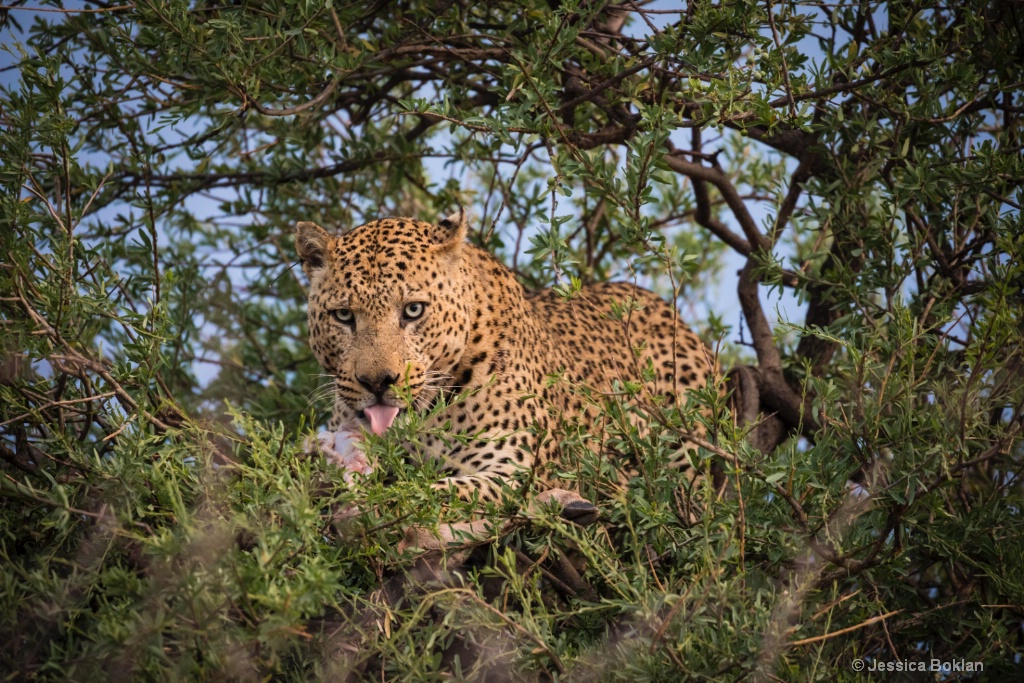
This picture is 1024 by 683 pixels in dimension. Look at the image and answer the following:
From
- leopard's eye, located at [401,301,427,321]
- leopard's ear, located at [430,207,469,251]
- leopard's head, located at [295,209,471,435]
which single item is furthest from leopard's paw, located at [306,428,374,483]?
leopard's ear, located at [430,207,469,251]

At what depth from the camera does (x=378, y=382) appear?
6160 mm

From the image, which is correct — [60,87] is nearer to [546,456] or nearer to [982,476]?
[546,456]

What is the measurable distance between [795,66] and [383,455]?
135 inches

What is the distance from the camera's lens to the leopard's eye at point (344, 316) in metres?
6.59

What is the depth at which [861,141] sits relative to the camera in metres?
6.97

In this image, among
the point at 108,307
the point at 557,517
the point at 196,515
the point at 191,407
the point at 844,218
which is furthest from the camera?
the point at 191,407

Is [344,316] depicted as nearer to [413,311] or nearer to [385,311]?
[385,311]

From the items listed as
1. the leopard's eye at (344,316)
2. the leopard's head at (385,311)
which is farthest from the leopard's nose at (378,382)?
the leopard's eye at (344,316)

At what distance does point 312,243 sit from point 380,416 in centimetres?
132

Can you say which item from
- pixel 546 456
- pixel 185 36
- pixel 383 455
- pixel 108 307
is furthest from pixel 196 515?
pixel 185 36

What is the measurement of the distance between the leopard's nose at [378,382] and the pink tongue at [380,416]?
0.07m

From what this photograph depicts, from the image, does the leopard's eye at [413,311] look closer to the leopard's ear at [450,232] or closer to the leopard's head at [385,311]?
the leopard's head at [385,311]

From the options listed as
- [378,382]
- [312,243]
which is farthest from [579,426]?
[312,243]

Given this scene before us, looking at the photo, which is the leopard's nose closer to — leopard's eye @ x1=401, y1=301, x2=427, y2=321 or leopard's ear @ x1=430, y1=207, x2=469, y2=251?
leopard's eye @ x1=401, y1=301, x2=427, y2=321
